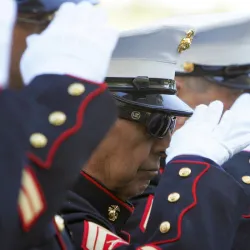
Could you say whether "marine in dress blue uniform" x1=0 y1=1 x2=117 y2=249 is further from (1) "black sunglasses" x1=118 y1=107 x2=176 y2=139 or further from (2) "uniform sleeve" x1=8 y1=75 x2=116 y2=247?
(1) "black sunglasses" x1=118 y1=107 x2=176 y2=139

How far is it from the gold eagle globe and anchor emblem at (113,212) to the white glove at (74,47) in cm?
96

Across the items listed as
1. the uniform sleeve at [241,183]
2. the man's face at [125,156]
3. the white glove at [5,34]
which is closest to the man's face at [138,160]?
the man's face at [125,156]

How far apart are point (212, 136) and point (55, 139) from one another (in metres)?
1.05

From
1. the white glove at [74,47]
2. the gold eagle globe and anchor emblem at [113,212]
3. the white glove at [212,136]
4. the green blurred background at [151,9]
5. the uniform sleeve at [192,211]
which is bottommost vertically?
the gold eagle globe and anchor emblem at [113,212]

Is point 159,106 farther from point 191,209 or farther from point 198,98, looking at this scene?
point 198,98

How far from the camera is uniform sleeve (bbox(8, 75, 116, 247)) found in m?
1.10

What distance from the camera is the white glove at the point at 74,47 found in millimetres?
1178

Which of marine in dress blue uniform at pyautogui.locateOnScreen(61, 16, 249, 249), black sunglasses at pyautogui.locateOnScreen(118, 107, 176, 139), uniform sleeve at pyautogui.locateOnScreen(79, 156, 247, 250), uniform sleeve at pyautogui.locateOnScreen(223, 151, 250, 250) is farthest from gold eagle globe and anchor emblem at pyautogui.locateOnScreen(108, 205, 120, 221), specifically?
uniform sleeve at pyautogui.locateOnScreen(223, 151, 250, 250)

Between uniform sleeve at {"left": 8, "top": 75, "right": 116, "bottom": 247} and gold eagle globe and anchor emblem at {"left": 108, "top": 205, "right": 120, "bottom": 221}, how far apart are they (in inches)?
38.6

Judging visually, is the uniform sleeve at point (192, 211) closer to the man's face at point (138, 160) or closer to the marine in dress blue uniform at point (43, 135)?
the man's face at point (138, 160)

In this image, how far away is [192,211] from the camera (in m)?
1.95

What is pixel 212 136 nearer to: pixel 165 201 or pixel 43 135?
pixel 165 201

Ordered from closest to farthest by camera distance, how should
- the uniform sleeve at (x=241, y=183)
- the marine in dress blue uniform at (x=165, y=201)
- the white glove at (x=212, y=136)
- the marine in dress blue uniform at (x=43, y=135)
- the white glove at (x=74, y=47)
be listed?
1. the marine in dress blue uniform at (x=43, y=135)
2. the white glove at (x=74, y=47)
3. the marine in dress blue uniform at (x=165, y=201)
4. the white glove at (x=212, y=136)
5. the uniform sleeve at (x=241, y=183)

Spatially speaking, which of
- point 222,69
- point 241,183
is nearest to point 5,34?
point 241,183
